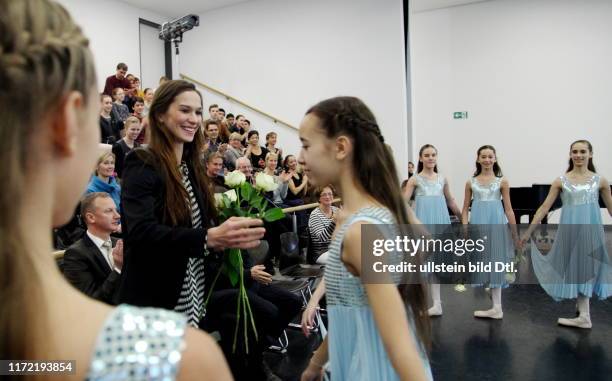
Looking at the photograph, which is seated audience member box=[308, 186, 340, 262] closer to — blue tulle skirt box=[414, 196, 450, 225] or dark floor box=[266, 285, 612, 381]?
dark floor box=[266, 285, 612, 381]

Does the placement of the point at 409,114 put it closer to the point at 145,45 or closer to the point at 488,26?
the point at 488,26

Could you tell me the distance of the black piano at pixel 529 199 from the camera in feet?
27.9

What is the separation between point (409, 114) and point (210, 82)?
18.7 feet

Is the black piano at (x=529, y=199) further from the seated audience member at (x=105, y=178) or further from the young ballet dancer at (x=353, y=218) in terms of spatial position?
the young ballet dancer at (x=353, y=218)

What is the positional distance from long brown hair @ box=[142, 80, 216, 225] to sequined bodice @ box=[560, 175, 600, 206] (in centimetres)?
425

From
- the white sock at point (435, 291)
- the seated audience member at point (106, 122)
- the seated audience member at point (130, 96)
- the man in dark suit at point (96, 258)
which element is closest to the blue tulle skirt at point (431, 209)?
the white sock at point (435, 291)

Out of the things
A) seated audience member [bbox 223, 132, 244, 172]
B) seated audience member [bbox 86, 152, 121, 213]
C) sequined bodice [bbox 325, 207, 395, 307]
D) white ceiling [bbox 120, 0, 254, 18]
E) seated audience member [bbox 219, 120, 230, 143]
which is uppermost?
white ceiling [bbox 120, 0, 254, 18]

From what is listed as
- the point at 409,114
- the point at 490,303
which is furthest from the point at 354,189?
the point at 409,114

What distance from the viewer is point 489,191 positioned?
212 inches

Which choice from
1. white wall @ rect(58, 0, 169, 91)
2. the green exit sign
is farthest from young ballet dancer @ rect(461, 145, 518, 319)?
white wall @ rect(58, 0, 169, 91)

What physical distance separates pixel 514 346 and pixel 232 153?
5648 mm

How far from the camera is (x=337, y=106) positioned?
140cm

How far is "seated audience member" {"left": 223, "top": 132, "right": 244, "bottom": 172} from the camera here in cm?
813

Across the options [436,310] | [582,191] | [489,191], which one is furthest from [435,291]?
[582,191]
